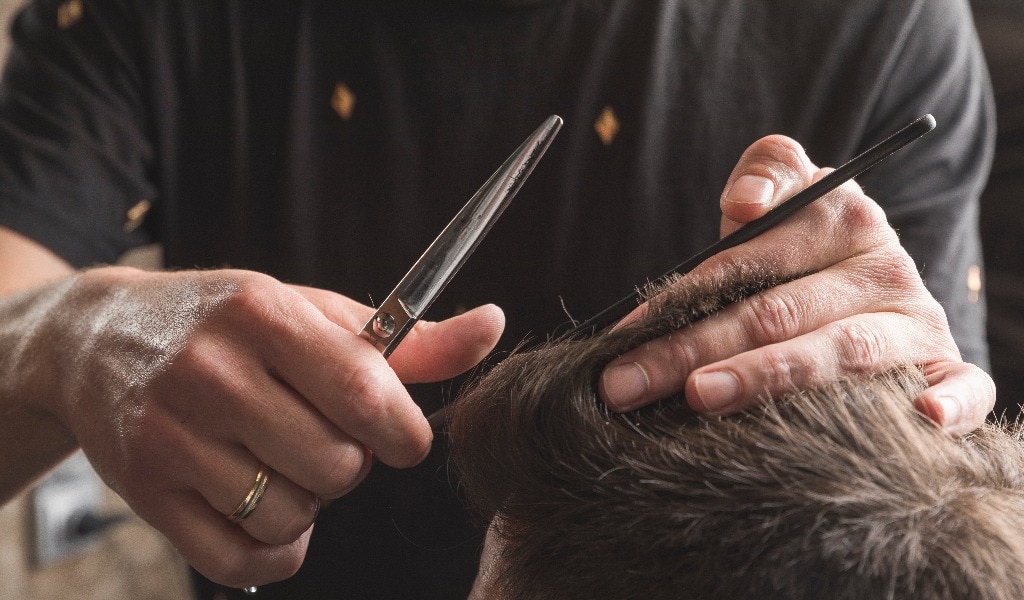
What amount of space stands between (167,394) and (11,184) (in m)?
0.60

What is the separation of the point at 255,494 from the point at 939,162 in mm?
921

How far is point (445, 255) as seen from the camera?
0.54 metres

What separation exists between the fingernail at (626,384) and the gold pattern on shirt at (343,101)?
0.70 metres

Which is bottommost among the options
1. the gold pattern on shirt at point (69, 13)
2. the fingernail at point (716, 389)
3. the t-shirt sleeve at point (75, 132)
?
the fingernail at point (716, 389)

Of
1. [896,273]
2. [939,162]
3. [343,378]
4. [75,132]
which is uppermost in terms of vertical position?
[75,132]

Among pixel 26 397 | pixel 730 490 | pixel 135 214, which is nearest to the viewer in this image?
pixel 730 490

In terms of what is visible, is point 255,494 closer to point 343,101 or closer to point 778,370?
point 778,370

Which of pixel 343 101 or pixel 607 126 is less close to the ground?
pixel 343 101

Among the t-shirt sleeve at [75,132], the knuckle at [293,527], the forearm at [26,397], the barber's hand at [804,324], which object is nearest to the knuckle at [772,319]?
the barber's hand at [804,324]

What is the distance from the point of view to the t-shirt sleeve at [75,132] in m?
0.99

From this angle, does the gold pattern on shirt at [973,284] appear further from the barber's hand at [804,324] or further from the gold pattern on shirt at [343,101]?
the gold pattern on shirt at [343,101]

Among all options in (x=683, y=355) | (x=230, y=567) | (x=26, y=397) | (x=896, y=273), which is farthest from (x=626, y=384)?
(x=26, y=397)

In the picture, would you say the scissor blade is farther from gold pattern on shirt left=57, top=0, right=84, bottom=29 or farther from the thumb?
gold pattern on shirt left=57, top=0, right=84, bottom=29

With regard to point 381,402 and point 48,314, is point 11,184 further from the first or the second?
point 381,402
